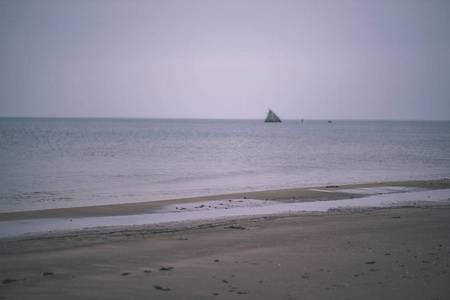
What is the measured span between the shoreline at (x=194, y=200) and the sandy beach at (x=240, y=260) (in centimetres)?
340

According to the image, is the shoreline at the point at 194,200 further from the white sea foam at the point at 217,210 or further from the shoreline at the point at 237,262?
the shoreline at the point at 237,262

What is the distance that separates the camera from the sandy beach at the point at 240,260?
6.88 m

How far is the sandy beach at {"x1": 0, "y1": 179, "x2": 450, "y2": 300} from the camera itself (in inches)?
271

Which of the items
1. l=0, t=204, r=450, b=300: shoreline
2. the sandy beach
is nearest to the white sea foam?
the sandy beach

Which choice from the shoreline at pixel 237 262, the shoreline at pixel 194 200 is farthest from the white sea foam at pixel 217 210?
the shoreline at pixel 237 262

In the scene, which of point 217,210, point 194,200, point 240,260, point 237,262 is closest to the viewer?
point 237,262

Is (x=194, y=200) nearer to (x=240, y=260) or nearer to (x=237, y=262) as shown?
(x=240, y=260)

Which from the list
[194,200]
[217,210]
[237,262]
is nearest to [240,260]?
[237,262]

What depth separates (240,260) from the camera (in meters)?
8.63

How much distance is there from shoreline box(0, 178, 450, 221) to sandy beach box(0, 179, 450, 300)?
3396 mm

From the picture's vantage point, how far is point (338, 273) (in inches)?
303

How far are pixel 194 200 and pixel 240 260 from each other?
10216 millimetres

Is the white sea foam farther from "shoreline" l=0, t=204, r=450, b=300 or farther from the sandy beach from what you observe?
"shoreline" l=0, t=204, r=450, b=300

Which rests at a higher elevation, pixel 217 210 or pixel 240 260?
pixel 240 260
